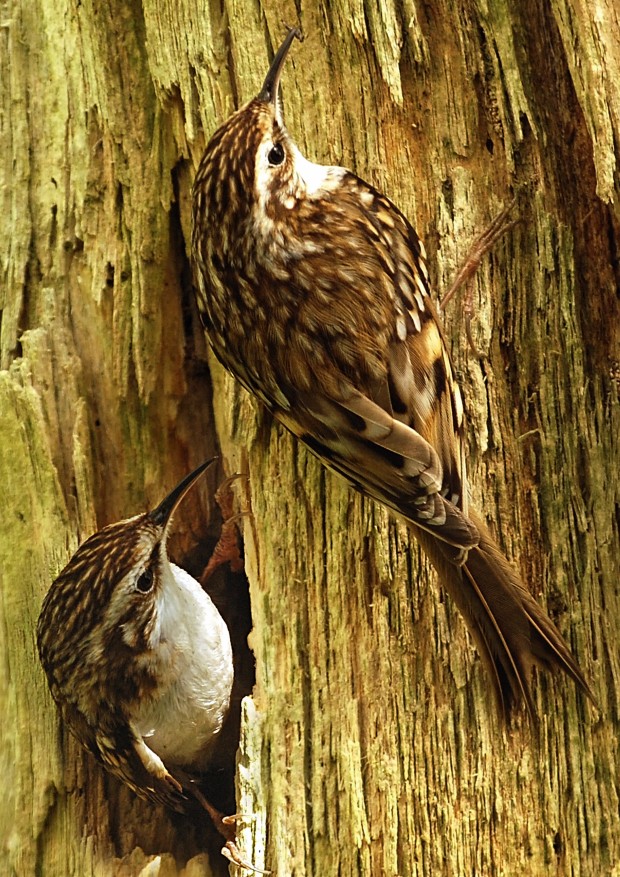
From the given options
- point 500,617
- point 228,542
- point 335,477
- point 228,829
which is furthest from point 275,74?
point 228,829

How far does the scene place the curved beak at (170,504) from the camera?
2.29 m

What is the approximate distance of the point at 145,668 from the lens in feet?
7.32

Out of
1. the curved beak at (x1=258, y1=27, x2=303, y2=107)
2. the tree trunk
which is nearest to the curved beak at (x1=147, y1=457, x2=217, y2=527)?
the tree trunk

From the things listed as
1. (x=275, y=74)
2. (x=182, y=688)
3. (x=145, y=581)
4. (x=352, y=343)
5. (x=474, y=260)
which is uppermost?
(x=275, y=74)

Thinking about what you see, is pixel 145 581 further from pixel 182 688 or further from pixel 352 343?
pixel 352 343

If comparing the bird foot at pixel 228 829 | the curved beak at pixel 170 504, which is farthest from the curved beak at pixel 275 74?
the bird foot at pixel 228 829

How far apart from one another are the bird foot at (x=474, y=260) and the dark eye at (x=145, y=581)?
88 cm

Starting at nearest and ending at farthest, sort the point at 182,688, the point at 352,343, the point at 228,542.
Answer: the point at 352,343, the point at 182,688, the point at 228,542

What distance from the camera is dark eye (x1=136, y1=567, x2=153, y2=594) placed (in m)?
2.25

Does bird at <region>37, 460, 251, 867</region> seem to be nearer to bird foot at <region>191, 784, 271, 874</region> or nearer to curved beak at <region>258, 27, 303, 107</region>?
bird foot at <region>191, 784, 271, 874</region>

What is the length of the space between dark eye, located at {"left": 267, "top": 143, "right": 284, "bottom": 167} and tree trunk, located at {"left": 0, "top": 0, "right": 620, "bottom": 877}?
13cm

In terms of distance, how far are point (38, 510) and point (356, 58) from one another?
1.30 m

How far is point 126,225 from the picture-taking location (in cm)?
255

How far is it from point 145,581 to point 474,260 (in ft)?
3.37
